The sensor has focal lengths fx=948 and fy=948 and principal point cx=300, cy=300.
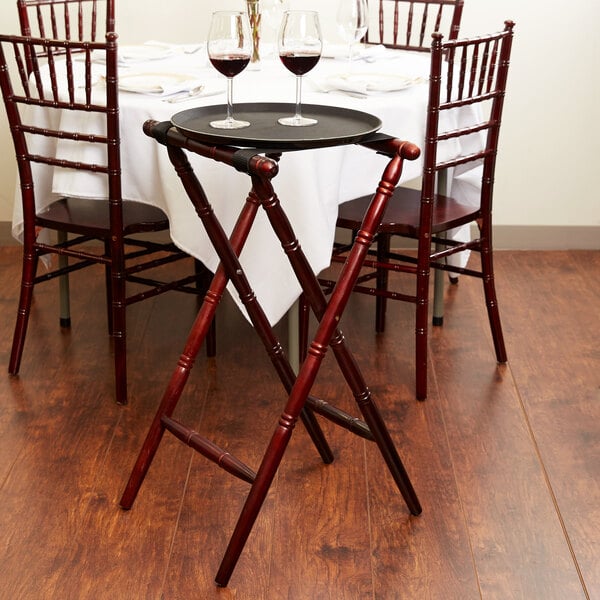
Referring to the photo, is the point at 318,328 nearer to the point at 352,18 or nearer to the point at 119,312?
the point at 119,312

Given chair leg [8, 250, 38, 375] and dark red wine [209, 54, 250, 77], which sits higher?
dark red wine [209, 54, 250, 77]

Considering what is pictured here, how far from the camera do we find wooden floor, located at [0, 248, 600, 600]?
201 centimetres

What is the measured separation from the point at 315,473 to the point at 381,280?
0.98 m

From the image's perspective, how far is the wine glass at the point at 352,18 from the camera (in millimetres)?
2838

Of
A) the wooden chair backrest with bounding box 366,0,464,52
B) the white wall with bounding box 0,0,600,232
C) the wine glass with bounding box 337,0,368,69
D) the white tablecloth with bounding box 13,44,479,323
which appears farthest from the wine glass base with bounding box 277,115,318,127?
the white wall with bounding box 0,0,600,232

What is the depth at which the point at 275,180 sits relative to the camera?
2.45 m

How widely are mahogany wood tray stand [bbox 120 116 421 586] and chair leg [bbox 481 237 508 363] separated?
2.88ft

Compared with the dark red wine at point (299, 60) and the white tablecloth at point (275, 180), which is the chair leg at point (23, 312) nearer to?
the white tablecloth at point (275, 180)

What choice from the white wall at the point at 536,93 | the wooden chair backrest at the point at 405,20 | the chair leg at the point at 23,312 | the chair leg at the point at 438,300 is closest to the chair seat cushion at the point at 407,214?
the chair leg at the point at 438,300

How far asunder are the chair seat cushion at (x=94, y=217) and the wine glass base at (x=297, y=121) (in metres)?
0.81

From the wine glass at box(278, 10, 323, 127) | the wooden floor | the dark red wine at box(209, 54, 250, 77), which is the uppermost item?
the wine glass at box(278, 10, 323, 127)

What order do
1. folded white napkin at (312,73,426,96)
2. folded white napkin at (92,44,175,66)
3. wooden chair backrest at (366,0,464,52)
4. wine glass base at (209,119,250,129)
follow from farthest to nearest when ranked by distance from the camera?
1. wooden chair backrest at (366,0,464,52)
2. folded white napkin at (92,44,175,66)
3. folded white napkin at (312,73,426,96)
4. wine glass base at (209,119,250,129)

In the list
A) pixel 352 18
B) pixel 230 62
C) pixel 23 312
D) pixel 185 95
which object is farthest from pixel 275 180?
pixel 23 312

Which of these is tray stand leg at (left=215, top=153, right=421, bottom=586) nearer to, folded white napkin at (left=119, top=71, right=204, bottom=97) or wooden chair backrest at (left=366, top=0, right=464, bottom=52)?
folded white napkin at (left=119, top=71, right=204, bottom=97)
